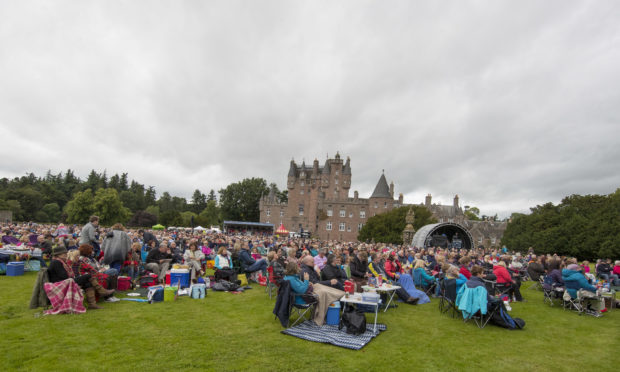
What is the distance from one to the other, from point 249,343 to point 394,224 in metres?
46.1

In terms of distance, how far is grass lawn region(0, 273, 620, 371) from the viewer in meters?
4.46

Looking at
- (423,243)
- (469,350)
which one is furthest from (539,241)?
(469,350)

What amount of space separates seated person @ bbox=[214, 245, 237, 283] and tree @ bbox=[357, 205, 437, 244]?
1566 inches

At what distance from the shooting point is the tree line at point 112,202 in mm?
59219

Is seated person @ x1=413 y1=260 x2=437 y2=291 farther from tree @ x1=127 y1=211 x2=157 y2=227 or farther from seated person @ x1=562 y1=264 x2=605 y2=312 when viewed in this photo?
tree @ x1=127 y1=211 x2=157 y2=227

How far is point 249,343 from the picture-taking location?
5305mm

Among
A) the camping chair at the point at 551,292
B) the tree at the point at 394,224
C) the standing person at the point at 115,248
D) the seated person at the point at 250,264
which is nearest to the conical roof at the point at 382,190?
the tree at the point at 394,224

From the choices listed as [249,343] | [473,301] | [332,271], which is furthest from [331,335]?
[473,301]

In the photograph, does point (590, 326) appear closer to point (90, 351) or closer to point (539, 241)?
point (90, 351)

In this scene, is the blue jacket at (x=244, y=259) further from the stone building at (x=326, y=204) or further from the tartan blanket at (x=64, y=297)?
the stone building at (x=326, y=204)

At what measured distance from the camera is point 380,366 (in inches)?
183

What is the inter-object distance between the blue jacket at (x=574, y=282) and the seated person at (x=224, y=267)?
371 inches

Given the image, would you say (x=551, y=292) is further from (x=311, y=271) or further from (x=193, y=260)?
(x=193, y=260)

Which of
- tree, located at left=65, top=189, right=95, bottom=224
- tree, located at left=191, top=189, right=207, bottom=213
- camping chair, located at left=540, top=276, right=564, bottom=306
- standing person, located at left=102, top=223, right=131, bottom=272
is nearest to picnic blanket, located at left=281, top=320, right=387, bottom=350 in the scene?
standing person, located at left=102, top=223, right=131, bottom=272
